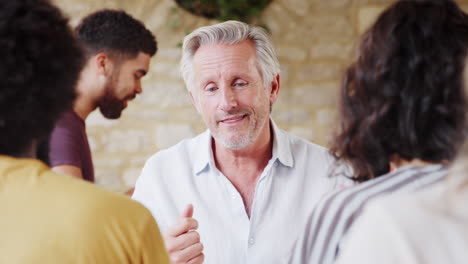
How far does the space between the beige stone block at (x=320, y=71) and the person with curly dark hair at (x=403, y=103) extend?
249 cm

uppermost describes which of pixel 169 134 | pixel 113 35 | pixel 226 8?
pixel 226 8

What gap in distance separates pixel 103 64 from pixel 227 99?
0.75m

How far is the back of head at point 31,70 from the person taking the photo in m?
0.75

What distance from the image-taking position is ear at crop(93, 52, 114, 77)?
7.20 feet

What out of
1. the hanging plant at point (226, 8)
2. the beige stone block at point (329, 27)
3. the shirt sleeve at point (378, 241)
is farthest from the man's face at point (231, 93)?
the beige stone block at point (329, 27)

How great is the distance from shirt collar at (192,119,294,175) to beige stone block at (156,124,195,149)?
61.5 inches

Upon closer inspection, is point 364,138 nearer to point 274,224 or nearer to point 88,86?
point 274,224

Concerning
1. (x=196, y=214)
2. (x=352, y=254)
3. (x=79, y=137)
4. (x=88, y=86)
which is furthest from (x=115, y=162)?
(x=352, y=254)

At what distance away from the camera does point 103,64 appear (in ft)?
7.25

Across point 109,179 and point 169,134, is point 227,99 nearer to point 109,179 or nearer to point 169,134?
point 169,134

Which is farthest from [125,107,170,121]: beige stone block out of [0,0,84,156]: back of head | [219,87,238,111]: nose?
[0,0,84,156]: back of head

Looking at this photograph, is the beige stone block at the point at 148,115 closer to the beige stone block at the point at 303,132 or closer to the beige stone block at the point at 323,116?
the beige stone block at the point at 303,132

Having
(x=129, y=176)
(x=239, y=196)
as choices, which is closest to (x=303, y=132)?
(x=129, y=176)

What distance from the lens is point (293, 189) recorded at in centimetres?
167
